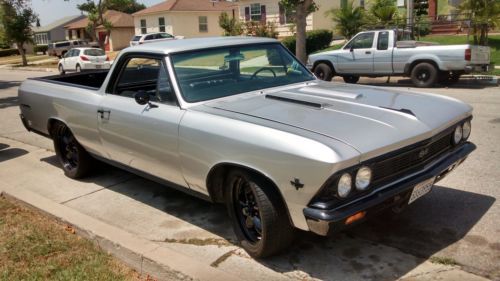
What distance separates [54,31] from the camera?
78812mm

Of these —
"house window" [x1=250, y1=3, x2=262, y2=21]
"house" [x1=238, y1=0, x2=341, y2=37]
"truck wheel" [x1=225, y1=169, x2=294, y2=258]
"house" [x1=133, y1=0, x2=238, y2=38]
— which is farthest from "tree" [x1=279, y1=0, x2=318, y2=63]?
"house" [x1=133, y1=0, x2=238, y2=38]

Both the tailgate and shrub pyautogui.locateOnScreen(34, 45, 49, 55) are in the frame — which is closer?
the tailgate

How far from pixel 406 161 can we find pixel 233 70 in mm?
1986

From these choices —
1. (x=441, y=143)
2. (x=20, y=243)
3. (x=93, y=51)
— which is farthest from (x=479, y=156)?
(x=93, y=51)

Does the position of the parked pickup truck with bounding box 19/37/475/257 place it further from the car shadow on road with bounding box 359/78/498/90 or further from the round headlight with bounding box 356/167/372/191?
the car shadow on road with bounding box 359/78/498/90

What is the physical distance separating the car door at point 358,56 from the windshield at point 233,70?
9.89 metres

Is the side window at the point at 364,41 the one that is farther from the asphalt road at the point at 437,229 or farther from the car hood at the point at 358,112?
the car hood at the point at 358,112

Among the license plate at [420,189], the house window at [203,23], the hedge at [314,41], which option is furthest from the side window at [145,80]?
the house window at [203,23]

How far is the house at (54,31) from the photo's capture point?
78.8m

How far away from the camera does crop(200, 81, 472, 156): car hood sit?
3494 millimetres

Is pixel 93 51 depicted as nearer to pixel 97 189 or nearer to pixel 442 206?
pixel 97 189

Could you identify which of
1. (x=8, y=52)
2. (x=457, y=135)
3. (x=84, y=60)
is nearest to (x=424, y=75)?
(x=457, y=135)

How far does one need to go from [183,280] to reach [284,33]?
108 ft

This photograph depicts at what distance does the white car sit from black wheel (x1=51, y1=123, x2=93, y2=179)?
20.3 m
